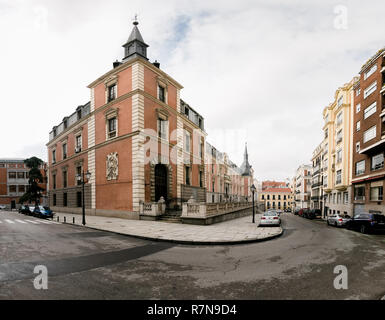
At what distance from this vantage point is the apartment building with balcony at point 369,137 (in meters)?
22.8

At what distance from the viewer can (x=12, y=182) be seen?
59781 mm

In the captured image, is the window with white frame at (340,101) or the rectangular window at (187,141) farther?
the window with white frame at (340,101)

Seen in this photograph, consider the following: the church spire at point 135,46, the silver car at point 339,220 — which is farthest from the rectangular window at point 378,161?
the church spire at point 135,46

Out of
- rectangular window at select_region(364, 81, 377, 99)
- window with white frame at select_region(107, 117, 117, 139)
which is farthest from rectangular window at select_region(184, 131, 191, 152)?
rectangular window at select_region(364, 81, 377, 99)

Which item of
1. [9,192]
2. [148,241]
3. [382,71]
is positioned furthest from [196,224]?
[9,192]

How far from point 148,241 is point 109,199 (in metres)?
12.4

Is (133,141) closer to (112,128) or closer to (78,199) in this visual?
(112,128)

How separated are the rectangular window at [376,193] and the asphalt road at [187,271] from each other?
17.5 m

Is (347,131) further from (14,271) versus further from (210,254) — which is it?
(14,271)

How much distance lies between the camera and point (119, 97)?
21.1 metres

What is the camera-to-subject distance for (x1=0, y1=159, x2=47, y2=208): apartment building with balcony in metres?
59.1

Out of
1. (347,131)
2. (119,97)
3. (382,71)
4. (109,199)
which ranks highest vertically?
(382,71)

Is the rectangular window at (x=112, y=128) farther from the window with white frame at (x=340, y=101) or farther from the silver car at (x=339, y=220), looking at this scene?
the window with white frame at (x=340, y=101)

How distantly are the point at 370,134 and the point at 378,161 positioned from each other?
11.0 feet
